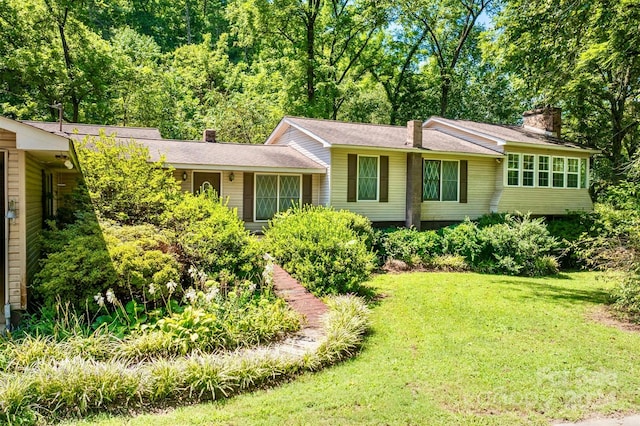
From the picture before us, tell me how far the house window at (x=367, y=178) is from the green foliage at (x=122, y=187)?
23.7ft

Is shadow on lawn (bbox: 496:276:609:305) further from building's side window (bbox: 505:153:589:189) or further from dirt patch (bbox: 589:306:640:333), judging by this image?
building's side window (bbox: 505:153:589:189)

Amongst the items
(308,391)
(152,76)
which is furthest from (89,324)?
(152,76)

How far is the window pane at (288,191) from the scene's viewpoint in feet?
51.0

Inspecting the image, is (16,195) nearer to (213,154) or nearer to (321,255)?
(321,255)

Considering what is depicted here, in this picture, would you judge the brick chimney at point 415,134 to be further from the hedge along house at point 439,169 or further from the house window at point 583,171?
the house window at point 583,171

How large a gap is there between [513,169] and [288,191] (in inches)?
371

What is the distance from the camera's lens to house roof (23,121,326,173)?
1382cm

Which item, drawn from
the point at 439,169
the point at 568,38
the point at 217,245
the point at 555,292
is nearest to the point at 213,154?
the point at 217,245

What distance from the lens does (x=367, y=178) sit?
15.9 meters

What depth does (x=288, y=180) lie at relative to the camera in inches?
615

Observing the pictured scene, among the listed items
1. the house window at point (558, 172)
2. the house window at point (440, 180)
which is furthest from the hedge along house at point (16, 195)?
the house window at point (558, 172)

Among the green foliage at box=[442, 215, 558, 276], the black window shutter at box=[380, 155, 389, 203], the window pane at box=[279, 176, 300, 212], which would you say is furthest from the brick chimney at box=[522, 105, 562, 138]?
the window pane at box=[279, 176, 300, 212]

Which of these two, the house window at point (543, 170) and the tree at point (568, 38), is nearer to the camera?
the tree at point (568, 38)

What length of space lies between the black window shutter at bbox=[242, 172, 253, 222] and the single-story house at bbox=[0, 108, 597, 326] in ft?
0.11
